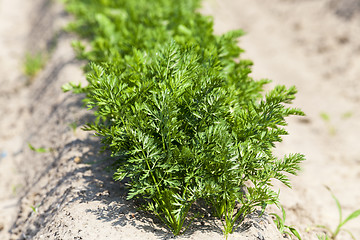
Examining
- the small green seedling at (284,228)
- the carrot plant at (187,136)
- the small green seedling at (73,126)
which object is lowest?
the small green seedling at (284,228)

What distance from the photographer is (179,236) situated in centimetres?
255

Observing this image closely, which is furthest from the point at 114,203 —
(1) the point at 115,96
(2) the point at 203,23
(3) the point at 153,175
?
(2) the point at 203,23

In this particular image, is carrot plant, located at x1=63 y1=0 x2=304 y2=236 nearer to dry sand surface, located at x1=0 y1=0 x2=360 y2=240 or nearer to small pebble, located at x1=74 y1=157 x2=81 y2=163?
dry sand surface, located at x1=0 y1=0 x2=360 y2=240

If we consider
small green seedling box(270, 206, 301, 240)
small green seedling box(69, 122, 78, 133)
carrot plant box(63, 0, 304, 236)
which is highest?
small green seedling box(69, 122, 78, 133)

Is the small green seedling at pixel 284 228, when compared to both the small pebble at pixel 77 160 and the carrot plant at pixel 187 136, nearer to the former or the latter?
the carrot plant at pixel 187 136

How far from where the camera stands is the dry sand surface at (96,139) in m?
2.80

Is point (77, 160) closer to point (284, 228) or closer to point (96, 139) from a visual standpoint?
point (96, 139)

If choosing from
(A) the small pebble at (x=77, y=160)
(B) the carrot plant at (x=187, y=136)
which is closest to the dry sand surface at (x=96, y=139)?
(A) the small pebble at (x=77, y=160)

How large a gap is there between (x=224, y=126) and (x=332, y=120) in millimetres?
3725

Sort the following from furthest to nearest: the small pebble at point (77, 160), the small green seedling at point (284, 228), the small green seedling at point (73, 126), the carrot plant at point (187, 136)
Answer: the small green seedling at point (73, 126), the small pebble at point (77, 160), the small green seedling at point (284, 228), the carrot plant at point (187, 136)

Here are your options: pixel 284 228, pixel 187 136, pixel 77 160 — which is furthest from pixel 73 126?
pixel 284 228

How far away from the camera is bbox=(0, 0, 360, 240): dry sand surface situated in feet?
9.19

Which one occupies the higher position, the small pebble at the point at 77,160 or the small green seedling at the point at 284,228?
the small pebble at the point at 77,160

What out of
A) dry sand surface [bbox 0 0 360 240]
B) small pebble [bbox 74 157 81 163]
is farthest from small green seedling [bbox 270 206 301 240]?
small pebble [bbox 74 157 81 163]
